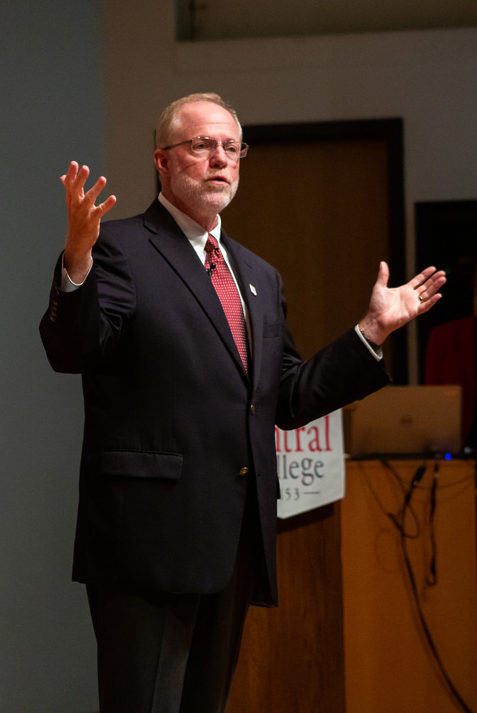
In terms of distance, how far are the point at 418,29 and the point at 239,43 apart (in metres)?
0.93

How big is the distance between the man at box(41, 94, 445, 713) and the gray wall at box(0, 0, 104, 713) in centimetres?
112

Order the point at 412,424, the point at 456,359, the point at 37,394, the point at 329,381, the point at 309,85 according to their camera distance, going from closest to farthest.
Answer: the point at 329,381, the point at 37,394, the point at 412,424, the point at 456,359, the point at 309,85

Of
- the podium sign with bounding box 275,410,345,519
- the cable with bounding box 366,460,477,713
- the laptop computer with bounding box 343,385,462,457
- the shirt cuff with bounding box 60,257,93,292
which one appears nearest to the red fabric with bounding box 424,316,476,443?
the laptop computer with bounding box 343,385,462,457

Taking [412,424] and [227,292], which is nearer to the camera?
[227,292]

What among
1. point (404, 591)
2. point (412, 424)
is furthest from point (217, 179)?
point (404, 591)

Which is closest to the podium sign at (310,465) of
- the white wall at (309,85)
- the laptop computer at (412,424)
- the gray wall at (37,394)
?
the laptop computer at (412,424)

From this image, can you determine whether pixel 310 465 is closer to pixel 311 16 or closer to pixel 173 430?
pixel 173 430

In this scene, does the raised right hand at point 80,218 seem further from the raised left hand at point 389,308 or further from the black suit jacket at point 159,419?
the raised left hand at point 389,308

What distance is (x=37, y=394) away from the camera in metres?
2.63

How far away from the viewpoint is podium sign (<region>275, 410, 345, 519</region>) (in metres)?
2.33

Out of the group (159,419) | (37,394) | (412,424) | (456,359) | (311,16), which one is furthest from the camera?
(311,16)

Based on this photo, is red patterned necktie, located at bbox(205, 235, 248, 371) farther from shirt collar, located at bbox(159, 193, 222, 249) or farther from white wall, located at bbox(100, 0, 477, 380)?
white wall, located at bbox(100, 0, 477, 380)

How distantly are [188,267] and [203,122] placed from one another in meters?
0.30

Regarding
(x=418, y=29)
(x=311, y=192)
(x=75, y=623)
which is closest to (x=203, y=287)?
(x=75, y=623)
